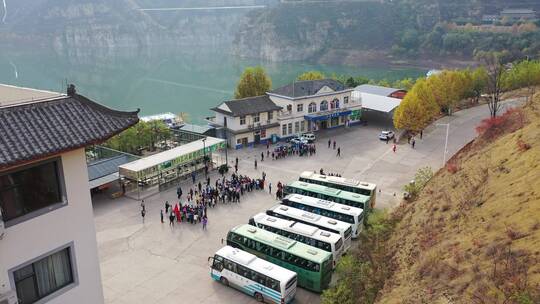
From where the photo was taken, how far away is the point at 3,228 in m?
8.42

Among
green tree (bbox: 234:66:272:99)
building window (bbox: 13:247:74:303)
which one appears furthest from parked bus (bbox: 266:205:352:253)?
green tree (bbox: 234:66:272:99)

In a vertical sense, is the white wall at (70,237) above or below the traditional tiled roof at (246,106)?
above

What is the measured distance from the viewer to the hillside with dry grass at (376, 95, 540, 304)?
43.1ft

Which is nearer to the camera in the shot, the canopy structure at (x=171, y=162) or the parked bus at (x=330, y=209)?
the parked bus at (x=330, y=209)

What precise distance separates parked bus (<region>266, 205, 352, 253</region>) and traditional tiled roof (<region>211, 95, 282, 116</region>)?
1982cm

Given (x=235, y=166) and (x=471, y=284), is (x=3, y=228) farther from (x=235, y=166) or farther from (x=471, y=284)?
(x=235, y=166)

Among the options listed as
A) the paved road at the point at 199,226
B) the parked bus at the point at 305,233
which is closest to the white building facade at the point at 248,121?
the paved road at the point at 199,226

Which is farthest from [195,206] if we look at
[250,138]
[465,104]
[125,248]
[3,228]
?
[465,104]

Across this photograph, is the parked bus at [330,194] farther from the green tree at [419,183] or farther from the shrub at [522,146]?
the shrub at [522,146]

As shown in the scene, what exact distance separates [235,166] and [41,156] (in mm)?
28903

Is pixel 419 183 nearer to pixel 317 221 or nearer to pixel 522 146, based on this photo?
pixel 522 146

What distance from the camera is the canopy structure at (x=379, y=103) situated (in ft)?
166

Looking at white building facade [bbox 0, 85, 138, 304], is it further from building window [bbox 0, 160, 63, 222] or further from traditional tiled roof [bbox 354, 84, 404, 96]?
traditional tiled roof [bbox 354, 84, 404, 96]

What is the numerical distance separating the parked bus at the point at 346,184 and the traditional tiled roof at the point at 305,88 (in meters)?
19.2
